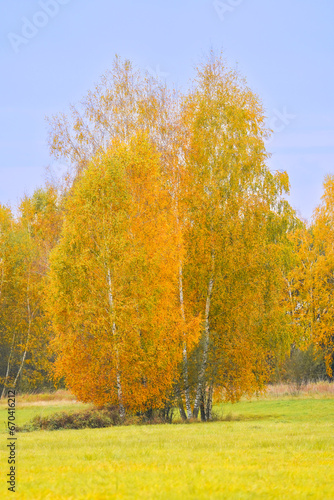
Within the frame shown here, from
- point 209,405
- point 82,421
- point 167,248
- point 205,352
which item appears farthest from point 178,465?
point 209,405

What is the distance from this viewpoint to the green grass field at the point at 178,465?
788 cm

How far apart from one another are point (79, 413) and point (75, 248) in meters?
6.34

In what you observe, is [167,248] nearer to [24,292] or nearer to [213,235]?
[213,235]

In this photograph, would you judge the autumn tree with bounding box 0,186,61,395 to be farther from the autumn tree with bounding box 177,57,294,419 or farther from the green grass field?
the green grass field

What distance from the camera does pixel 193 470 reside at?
9.38 m

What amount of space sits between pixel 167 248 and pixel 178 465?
1400cm

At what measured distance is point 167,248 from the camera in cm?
2353

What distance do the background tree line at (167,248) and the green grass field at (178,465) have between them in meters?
6.29

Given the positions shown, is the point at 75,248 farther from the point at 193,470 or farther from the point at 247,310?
the point at 193,470

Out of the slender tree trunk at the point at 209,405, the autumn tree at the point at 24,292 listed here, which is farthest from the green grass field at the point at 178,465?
the autumn tree at the point at 24,292

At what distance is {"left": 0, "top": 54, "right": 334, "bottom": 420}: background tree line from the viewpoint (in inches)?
901

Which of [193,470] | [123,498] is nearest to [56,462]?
[193,470]

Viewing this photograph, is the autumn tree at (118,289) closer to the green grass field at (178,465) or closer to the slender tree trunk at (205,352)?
the slender tree trunk at (205,352)

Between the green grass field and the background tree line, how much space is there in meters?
6.29
